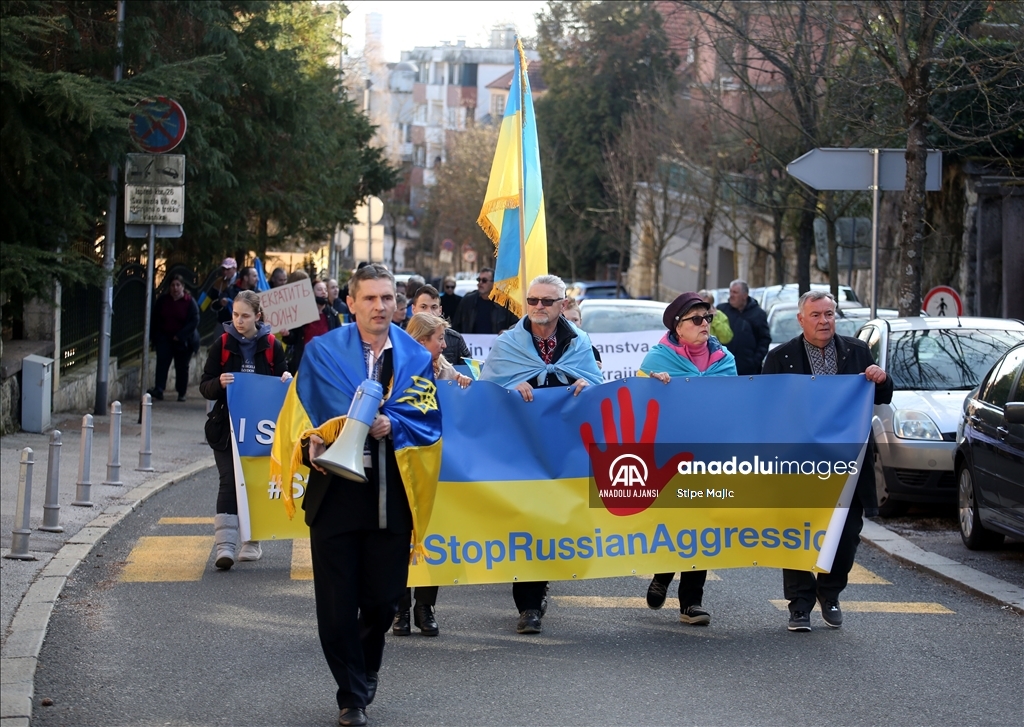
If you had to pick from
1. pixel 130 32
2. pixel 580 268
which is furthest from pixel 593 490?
pixel 580 268

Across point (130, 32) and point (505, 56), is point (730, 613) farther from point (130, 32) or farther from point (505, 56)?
point (505, 56)

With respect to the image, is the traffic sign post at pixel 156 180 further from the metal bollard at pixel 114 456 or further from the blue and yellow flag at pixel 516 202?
the blue and yellow flag at pixel 516 202

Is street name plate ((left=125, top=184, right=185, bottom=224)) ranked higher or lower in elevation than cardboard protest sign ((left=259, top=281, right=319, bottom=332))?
higher

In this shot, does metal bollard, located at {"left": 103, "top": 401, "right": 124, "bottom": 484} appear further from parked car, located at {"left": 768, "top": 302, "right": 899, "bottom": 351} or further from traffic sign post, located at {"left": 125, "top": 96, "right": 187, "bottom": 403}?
parked car, located at {"left": 768, "top": 302, "right": 899, "bottom": 351}

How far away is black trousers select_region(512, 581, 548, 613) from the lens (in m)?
7.75

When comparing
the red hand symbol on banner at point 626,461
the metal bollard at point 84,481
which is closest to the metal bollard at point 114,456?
the metal bollard at point 84,481

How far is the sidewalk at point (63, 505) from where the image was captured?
7137 mm

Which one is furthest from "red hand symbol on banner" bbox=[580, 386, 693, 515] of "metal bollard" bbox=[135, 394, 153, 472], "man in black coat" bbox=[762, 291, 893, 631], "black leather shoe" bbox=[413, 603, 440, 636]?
"metal bollard" bbox=[135, 394, 153, 472]

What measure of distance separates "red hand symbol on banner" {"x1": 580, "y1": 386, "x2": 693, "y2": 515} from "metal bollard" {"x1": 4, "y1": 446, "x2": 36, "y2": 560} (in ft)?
12.6

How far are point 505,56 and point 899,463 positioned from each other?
5597 inches

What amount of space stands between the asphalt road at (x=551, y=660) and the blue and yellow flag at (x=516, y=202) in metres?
3.17

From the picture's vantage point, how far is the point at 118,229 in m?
20.6

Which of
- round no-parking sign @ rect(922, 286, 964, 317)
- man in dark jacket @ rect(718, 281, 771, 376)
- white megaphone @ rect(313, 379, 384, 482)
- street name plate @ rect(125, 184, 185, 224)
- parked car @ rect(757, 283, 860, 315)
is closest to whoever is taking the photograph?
white megaphone @ rect(313, 379, 384, 482)

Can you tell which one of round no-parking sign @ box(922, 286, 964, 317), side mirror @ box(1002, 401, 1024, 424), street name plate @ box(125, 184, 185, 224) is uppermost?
street name plate @ box(125, 184, 185, 224)
